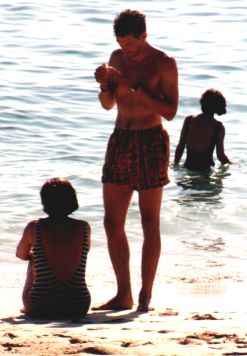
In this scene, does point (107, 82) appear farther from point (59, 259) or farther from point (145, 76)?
point (59, 259)

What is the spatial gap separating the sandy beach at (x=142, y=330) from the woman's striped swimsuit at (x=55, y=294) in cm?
9

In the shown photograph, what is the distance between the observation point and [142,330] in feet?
18.2

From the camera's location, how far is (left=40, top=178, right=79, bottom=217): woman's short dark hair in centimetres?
600

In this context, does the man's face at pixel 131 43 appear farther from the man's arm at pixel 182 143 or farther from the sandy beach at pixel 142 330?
the man's arm at pixel 182 143

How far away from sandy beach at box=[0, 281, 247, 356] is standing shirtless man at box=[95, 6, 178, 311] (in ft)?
1.13

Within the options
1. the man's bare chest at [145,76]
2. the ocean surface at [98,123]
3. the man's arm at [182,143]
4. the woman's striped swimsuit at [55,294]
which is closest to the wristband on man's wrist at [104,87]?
the man's bare chest at [145,76]

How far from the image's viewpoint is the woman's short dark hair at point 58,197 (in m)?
6.00

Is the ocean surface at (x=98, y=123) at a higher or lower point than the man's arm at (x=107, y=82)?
lower

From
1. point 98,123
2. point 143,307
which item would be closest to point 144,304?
point 143,307

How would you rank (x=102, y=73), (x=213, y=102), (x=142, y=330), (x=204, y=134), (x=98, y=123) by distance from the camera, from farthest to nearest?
(x=98, y=123) → (x=204, y=134) → (x=213, y=102) → (x=102, y=73) → (x=142, y=330)

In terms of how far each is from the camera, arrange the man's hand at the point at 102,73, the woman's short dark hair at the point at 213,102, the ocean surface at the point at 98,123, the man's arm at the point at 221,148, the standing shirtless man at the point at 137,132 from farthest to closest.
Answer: the man's arm at the point at 221,148 → the woman's short dark hair at the point at 213,102 → the ocean surface at the point at 98,123 → the standing shirtless man at the point at 137,132 → the man's hand at the point at 102,73

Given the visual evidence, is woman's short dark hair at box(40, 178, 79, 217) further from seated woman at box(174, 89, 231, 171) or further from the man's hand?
seated woman at box(174, 89, 231, 171)

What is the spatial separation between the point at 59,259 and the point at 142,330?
0.70 meters

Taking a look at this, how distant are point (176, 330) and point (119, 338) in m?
0.34
